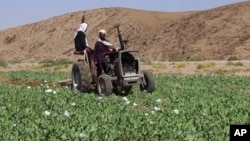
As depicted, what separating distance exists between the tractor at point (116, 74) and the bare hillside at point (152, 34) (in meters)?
41.5

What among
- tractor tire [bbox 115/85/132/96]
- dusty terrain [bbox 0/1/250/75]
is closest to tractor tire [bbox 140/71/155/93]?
tractor tire [bbox 115/85/132/96]

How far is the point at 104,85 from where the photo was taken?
14.3 metres

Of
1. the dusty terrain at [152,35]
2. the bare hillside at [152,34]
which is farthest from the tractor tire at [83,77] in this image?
the bare hillside at [152,34]

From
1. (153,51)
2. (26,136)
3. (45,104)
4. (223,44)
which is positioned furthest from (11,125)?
(153,51)

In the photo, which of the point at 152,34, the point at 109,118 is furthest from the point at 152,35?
the point at 109,118

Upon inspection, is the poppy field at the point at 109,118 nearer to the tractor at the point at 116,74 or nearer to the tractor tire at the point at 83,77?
the tractor at the point at 116,74

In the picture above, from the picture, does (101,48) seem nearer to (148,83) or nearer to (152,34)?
(148,83)

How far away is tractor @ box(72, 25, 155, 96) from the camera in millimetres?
14328

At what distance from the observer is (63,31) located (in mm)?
89812

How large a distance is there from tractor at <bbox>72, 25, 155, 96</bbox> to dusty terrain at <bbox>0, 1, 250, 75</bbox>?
31879 millimetres

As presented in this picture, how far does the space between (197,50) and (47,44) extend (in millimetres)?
33109

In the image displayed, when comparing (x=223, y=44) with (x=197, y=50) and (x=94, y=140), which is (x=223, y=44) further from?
(x=94, y=140)

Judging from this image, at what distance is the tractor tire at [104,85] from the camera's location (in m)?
14.1

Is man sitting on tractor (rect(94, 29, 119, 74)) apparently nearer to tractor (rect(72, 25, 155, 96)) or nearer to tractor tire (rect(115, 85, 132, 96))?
tractor (rect(72, 25, 155, 96))
